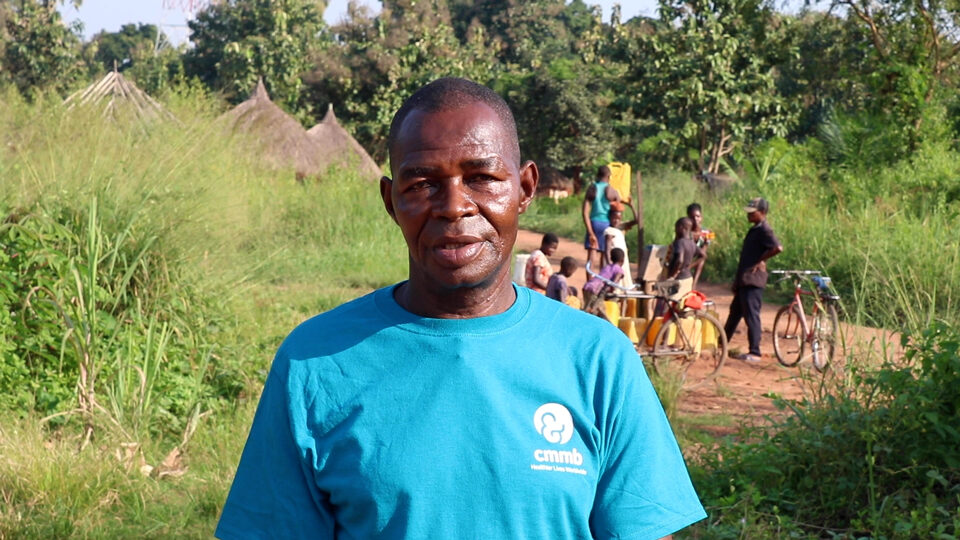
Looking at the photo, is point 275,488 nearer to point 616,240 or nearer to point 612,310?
point 612,310

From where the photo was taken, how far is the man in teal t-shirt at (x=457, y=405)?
4.96 ft

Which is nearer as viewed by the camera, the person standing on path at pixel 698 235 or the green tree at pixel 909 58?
the person standing on path at pixel 698 235

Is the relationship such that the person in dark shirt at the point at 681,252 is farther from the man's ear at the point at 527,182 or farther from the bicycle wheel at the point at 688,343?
the man's ear at the point at 527,182

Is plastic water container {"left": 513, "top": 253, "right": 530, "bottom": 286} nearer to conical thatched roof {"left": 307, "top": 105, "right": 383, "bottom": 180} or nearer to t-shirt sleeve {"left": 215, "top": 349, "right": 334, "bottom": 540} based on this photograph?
t-shirt sleeve {"left": 215, "top": 349, "right": 334, "bottom": 540}

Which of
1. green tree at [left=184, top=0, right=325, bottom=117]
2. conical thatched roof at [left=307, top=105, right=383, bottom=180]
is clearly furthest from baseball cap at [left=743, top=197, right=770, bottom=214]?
green tree at [left=184, top=0, right=325, bottom=117]

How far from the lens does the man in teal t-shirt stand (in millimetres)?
1511

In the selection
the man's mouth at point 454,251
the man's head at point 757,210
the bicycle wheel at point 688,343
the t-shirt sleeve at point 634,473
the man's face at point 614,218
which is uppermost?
the man's mouth at point 454,251

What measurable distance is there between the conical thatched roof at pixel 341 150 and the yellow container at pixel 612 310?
34.3 feet

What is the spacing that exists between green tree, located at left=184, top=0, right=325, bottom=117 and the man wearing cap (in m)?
20.2

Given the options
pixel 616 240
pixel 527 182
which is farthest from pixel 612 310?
pixel 527 182

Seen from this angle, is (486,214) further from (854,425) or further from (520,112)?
(520,112)

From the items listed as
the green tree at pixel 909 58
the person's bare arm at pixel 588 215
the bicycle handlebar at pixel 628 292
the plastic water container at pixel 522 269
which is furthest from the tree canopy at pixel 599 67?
the bicycle handlebar at pixel 628 292

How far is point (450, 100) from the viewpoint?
5.37 feet

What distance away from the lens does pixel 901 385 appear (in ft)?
15.7
